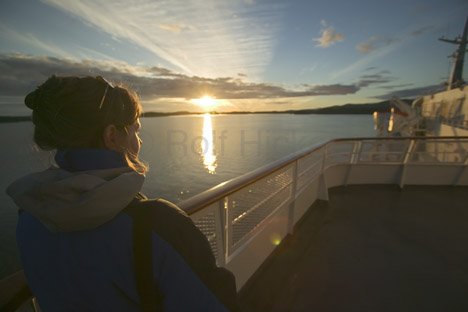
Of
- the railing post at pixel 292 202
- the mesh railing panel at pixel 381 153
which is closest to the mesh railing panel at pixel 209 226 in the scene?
the railing post at pixel 292 202

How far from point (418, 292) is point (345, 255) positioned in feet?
2.71

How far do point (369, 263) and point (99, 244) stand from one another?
11.0 ft

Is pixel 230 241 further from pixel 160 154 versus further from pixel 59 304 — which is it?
pixel 160 154

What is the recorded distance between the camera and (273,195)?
2.90m

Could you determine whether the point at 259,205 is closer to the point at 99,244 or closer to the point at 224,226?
the point at 224,226

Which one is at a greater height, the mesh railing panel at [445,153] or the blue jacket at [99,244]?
the blue jacket at [99,244]

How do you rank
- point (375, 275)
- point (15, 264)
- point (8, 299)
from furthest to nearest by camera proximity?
point (15, 264)
point (375, 275)
point (8, 299)

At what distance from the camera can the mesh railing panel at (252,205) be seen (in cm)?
230

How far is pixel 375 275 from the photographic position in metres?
2.87

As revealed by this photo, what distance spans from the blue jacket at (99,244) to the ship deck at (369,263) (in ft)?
6.70

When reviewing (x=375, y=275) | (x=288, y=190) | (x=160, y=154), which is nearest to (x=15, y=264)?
(x=288, y=190)

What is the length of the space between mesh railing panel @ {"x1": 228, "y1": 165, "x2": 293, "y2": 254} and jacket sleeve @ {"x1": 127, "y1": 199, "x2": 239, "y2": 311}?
133 centimetres

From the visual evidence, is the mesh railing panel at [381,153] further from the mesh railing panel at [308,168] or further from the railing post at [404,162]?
the mesh railing panel at [308,168]

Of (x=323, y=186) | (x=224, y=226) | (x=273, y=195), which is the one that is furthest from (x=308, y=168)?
(x=224, y=226)
